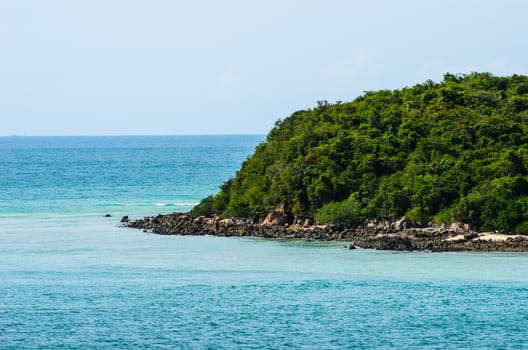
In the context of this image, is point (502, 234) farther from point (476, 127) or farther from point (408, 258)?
point (476, 127)

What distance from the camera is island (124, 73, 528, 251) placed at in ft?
203

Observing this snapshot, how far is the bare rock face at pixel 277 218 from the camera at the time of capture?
6962cm

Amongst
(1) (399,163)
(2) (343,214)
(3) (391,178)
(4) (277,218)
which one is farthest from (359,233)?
(1) (399,163)

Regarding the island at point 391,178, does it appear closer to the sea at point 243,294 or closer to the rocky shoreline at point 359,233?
the rocky shoreline at point 359,233

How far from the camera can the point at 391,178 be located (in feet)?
227

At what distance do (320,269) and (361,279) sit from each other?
3703 mm

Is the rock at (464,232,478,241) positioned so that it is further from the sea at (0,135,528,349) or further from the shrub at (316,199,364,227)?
the shrub at (316,199,364,227)

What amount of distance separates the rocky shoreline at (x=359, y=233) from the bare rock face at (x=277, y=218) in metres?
0.14

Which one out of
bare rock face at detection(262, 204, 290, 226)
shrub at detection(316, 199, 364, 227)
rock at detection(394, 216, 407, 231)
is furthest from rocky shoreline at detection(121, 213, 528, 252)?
shrub at detection(316, 199, 364, 227)

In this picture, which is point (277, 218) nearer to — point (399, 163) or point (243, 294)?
point (399, 163)

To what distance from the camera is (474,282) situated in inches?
1857

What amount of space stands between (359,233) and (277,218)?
7988 millimetres

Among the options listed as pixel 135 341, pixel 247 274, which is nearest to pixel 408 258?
pixel 247 274

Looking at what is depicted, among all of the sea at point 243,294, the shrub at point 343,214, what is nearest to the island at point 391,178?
the shrub at point 343,214
